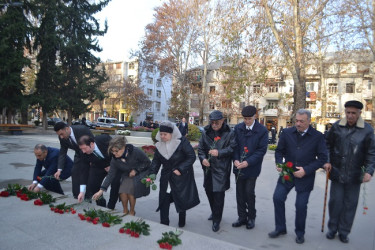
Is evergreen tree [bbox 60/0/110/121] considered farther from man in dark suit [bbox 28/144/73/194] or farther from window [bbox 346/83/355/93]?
window [bbox 346/83/355/93]

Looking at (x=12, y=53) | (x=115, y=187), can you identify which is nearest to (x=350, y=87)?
(x=12, y=53)

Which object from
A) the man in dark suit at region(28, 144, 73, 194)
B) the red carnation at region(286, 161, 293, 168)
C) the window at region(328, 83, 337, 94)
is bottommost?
the man in dark suit at region(28, 144, 73, 194)

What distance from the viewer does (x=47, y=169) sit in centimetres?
520

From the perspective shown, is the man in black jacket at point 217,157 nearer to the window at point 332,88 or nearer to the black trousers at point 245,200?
the black trousers at point 245,200

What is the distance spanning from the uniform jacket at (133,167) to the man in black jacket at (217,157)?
0.89 m

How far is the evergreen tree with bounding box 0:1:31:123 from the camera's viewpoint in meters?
23.8

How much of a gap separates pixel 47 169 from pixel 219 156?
10.2 ft

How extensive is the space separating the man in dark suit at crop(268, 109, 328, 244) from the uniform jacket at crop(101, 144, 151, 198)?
1.93 meters

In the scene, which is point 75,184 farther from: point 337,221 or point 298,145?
point 337,221

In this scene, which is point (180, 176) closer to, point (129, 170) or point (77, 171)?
point (129, 170)

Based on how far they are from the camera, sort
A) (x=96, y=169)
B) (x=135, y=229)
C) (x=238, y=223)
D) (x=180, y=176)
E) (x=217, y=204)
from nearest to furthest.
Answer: (x=135, y=229), (x=180, y=176), (x=217, y=204), (x=238, y=223), (x=96, y=169)

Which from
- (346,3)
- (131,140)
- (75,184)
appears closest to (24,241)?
(75,184)

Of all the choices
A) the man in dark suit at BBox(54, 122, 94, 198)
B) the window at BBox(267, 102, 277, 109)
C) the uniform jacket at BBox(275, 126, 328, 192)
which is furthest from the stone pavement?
the window at BBox(267, 102, 277, 109)

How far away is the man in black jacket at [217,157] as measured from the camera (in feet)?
13.9
